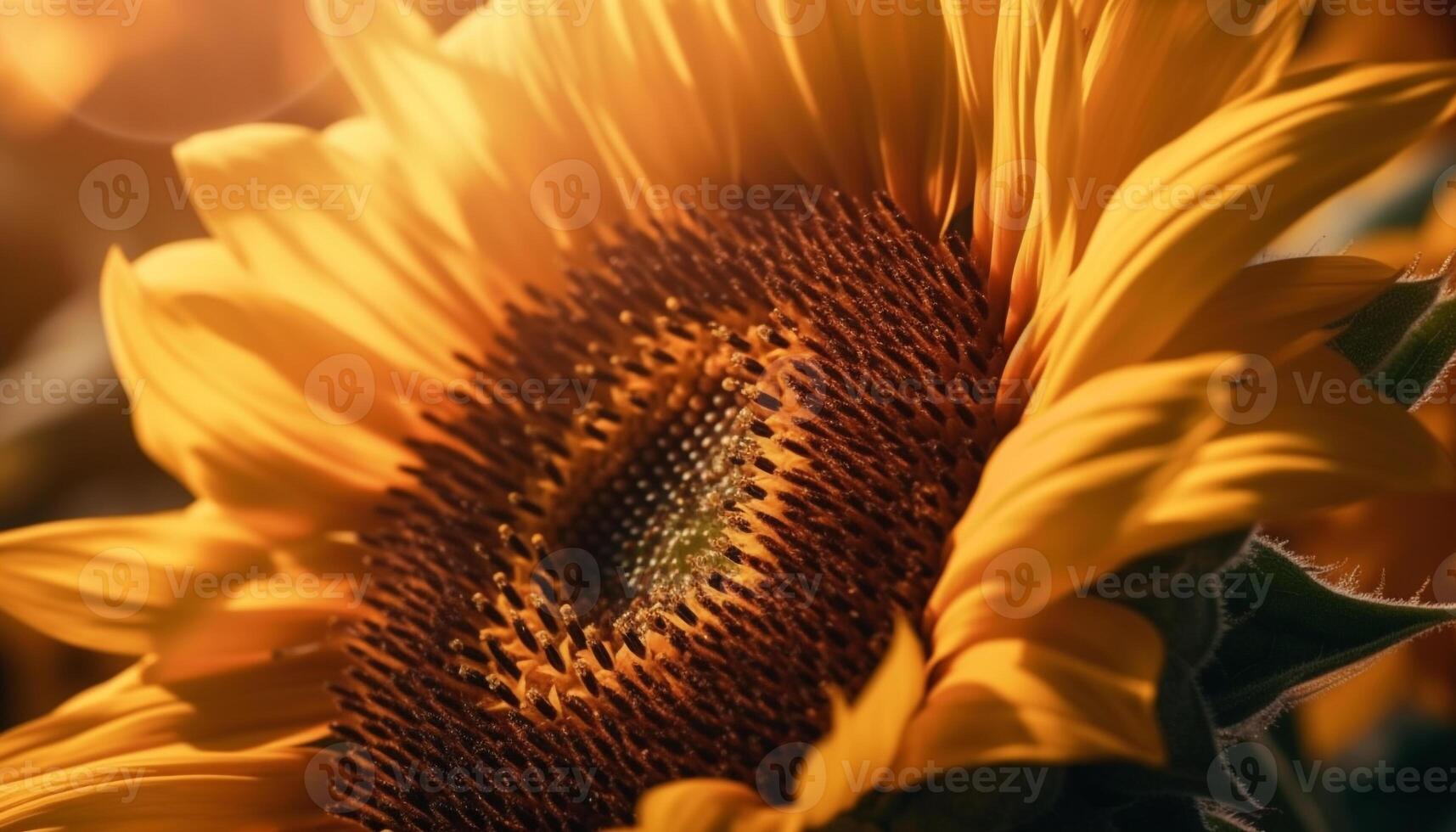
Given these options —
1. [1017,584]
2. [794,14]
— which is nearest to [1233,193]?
[1017,584]

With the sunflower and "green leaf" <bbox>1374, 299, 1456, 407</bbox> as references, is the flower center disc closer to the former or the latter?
the sunflower

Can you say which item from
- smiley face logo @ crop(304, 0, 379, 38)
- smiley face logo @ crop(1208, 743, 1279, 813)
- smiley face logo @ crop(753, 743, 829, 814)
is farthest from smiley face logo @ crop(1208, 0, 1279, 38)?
smiley face logo @ crop(304, 0, 379, 38)

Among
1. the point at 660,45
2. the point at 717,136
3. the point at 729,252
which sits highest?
the point at 660,45

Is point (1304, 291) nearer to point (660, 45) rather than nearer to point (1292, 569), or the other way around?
point (1292, 569)

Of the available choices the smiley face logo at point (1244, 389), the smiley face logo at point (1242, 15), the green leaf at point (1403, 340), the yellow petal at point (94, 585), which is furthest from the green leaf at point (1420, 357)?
the yellow petal at point (94, 585)

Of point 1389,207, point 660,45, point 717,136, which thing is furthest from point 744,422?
point 1389,207

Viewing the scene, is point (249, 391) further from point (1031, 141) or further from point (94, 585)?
point (1031, 141)

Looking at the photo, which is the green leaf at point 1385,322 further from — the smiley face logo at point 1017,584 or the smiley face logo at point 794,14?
the smiley face logo at point 794,14

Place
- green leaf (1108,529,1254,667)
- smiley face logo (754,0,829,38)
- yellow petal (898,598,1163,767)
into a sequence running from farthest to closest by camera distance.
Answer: smiley face logo (754,0,829,38) < green leaf (1108,529,1254,667) < yellow petal (898,598,1163,767)

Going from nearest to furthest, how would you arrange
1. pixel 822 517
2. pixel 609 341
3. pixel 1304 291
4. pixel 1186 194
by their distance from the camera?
pixel 1186 194 < pixel 1304 291 < pixel 822 517 < pixel 609 341
